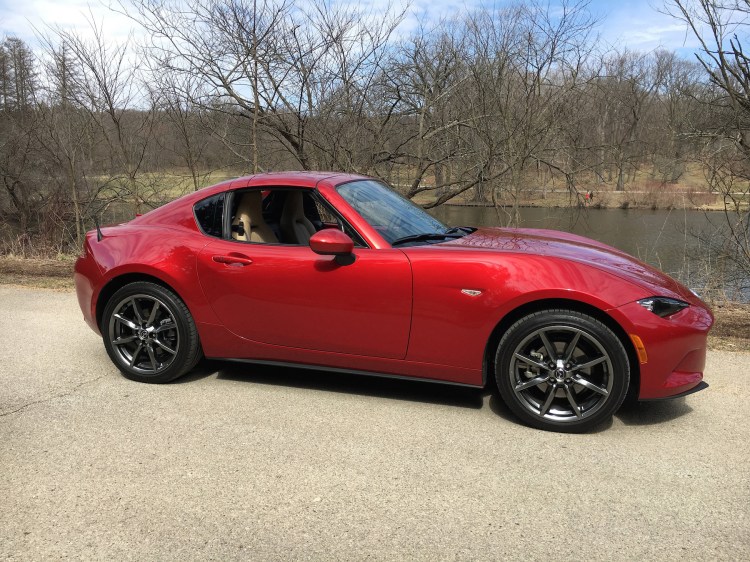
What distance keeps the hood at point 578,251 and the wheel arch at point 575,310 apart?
281mm

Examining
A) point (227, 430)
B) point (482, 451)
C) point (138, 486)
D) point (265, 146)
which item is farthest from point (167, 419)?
point (265, 146)

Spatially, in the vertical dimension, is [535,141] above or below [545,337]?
above

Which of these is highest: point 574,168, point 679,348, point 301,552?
point 574,168

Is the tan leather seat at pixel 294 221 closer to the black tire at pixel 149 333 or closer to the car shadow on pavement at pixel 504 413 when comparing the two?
the black tire at pixel 149 333

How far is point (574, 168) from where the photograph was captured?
1163 centimetres

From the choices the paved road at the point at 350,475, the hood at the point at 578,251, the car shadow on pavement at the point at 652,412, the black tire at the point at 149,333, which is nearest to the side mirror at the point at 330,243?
the hood at the point at 578,251

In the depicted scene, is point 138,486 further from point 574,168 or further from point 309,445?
point 574,168

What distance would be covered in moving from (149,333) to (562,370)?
2.94 metres

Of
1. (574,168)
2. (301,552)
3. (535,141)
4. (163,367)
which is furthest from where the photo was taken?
(574,168)

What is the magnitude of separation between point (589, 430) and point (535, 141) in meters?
8.39

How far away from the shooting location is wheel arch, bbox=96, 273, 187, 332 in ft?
14.3

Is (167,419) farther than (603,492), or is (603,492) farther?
(167,419)

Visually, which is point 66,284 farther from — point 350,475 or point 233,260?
point 350,475

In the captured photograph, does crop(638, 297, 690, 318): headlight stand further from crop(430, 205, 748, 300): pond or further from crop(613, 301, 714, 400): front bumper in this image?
crop(430, 205, 748, 300): pond
